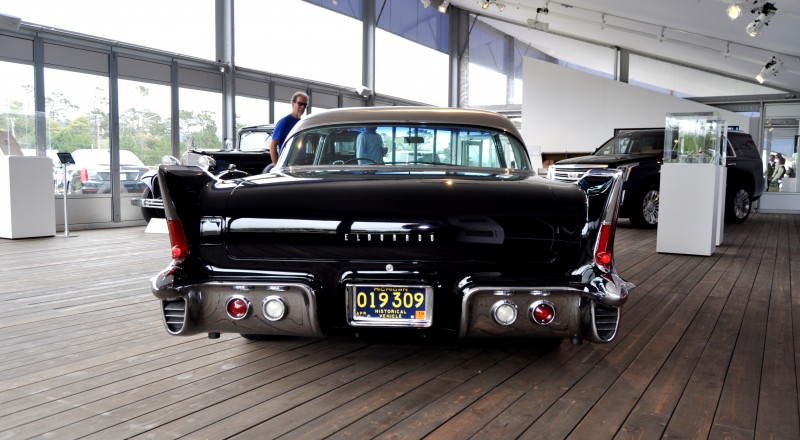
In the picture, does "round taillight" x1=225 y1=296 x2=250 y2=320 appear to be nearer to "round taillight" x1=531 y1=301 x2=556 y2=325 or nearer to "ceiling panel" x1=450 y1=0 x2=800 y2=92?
"round taillight" x1=531 y1=301 x2=556 y2=325

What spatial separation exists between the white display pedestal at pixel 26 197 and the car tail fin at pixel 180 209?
7069mm

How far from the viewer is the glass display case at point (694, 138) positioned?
291 inches

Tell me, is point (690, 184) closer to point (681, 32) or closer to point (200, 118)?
point (681, 32)

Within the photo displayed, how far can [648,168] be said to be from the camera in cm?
1020

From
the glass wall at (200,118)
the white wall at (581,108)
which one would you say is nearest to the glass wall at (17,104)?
the glass wall at (200,118)

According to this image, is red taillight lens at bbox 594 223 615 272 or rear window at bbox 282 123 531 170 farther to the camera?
rear window at bbox 282 123 531 170

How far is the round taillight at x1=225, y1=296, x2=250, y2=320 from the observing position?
2.47 metres

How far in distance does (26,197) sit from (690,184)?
28.0 feet

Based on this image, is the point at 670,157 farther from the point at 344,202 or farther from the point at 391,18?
the point at 391,18

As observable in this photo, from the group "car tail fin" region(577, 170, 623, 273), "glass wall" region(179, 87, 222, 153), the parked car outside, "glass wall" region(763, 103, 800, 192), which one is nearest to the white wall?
"glass wall" region(763, 103, 800, 192)

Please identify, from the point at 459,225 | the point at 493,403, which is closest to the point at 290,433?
the point at 493,403

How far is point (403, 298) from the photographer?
2.43 metres

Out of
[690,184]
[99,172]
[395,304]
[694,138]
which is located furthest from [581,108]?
[395,304]

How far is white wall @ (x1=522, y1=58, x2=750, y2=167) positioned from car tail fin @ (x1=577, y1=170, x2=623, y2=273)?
14.5 metres
